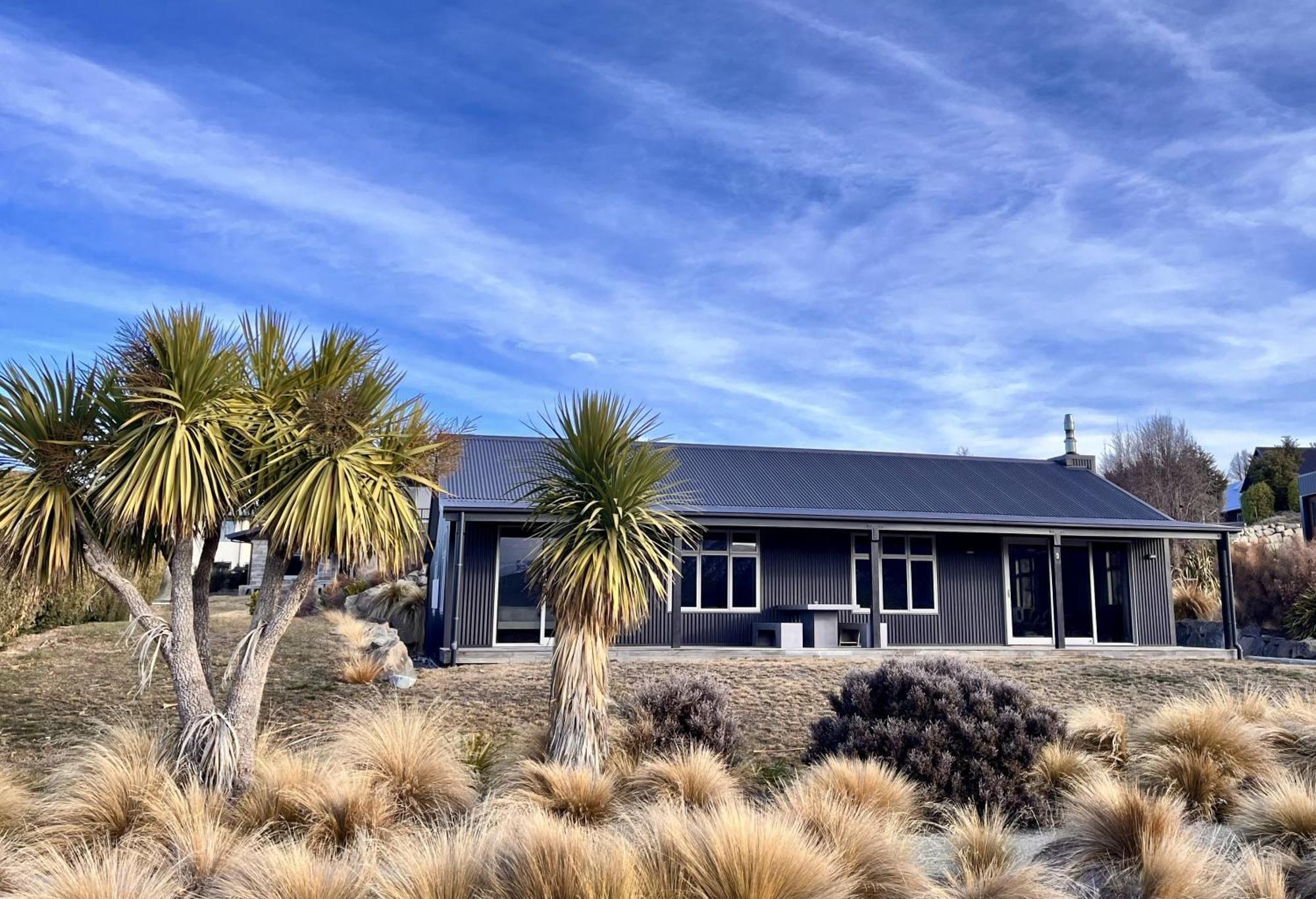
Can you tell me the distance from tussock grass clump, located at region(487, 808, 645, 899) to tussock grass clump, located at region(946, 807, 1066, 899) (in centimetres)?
163

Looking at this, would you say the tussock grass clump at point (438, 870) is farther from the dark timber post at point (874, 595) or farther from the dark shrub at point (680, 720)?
the dark timber post at point (874, 595)

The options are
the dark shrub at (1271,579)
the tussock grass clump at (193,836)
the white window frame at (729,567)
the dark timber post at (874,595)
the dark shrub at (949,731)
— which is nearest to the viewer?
the tussock grass clump at (193,836)

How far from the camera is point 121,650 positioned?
14234mm

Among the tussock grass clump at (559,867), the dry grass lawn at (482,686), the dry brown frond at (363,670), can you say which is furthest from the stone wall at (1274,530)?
the tussock grass clump at (559,867)

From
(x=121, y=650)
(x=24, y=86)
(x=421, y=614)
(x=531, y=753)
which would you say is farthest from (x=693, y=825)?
(x=421, y=614)

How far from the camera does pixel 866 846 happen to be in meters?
4.96

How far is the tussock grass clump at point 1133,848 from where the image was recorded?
467 cm

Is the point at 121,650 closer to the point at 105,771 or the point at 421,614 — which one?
the point at 421,614

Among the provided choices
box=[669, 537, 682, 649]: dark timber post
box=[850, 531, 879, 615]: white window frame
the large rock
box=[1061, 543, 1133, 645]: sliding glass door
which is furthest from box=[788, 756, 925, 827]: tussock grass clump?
box=[1061, 543, 1133, 645]: sliding glass door

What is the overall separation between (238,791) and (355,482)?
2158 millimetres

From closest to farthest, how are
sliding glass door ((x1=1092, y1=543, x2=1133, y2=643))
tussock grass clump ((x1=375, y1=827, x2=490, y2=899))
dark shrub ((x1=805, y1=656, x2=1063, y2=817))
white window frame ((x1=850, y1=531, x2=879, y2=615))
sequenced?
1. tussock grass clump ((x1=375, y1=827, x2=490, y2=899))
2. dark shrub ((x1=805, y1=656, x2=1063, y2=817))
3. white window frame ((x1=850, y1=531, x2=879, y2=615))
4. sliding glass door ((x1=1092, y1=543, x2=1133, y2=643))

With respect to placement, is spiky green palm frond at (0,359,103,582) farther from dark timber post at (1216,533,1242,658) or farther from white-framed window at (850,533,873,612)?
dark timber post at (1216,533,1242,658)

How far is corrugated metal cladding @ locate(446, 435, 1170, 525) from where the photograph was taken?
1742 cm

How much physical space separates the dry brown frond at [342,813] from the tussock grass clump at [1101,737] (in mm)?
5397
